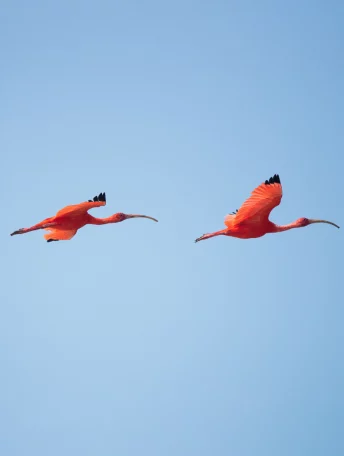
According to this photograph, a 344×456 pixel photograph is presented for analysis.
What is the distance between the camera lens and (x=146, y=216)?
40625 mm

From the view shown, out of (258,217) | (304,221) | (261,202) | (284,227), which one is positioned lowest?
(284,227)

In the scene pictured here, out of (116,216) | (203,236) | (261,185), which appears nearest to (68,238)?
(116,216)

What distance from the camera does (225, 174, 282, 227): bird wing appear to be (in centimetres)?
3550

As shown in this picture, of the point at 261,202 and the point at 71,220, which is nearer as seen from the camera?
the point at 261,202

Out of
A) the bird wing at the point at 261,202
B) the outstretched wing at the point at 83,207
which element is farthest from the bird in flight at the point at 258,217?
the outstretched wing at the point at 83,207

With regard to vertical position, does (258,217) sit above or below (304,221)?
above

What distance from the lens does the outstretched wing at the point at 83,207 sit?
36938 mm

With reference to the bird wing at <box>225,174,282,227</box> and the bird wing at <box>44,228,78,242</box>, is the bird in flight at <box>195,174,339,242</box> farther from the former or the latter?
the bird wing at <box>44,228,78,242</box>

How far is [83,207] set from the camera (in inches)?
1480

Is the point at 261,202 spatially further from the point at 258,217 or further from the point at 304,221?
the point at 304,221

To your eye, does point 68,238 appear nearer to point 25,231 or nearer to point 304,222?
point 25,231

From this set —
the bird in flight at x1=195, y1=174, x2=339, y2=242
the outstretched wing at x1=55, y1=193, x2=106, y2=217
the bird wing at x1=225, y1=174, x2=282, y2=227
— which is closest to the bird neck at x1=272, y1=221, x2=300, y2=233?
the bird in flight at x1=195, y1=174, x2=339, y2=242

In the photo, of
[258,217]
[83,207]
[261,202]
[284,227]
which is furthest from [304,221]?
[83,207]

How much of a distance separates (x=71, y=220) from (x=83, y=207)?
1462mm
